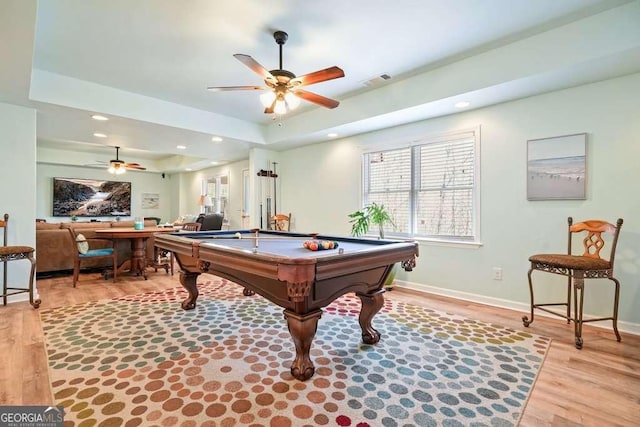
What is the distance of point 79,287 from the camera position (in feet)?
13.7

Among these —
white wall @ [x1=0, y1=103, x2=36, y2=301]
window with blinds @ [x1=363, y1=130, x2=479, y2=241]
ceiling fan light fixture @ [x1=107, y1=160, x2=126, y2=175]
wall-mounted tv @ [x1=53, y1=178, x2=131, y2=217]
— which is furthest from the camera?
wall-mounted tv @ [x1=53, y1=178, x2=131, y2=217]

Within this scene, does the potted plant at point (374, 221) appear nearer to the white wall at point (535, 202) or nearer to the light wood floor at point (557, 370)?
the white wall at point (535, 202)

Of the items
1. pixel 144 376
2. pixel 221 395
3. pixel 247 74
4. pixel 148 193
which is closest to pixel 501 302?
pixel 221 395

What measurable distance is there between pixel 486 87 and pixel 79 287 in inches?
216

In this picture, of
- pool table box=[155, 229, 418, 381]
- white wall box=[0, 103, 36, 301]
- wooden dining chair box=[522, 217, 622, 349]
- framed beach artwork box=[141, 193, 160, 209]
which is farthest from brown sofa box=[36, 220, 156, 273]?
wooden dining chair box=[522, 217, 622, 349]

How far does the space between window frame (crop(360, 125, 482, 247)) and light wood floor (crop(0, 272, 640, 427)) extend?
82cm

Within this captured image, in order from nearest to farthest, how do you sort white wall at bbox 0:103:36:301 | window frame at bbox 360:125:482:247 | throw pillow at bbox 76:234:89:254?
white wall at bbox 0:103:36:301 → window frame at bbox 360:125:482:247 → throw pillow at bbox 76:234:89:254

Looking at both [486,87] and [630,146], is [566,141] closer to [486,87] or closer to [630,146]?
[630,146]

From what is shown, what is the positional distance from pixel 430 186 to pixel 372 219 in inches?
35.6

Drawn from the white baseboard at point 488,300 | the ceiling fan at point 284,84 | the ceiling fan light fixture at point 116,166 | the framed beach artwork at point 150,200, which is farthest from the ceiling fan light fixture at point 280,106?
the framed beach artwork at point 150,200

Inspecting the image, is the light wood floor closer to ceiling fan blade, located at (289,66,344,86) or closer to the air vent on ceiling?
ceiling fan blade, located at (289,66,344,86)

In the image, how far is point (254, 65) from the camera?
229 cm

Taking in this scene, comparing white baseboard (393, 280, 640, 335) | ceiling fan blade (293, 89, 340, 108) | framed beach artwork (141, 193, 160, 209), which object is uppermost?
ceiling fan blade (293, 89, 340, 108)

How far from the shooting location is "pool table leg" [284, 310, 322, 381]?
6.35 ft
